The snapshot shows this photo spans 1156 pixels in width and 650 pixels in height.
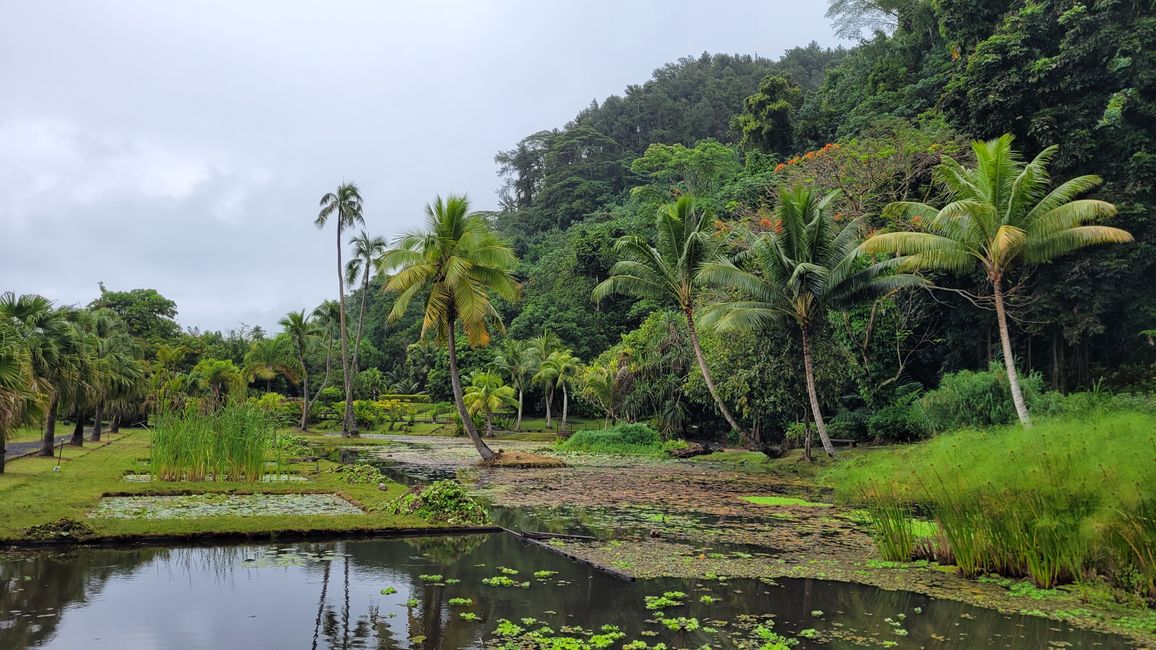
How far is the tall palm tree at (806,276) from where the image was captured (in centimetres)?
2330

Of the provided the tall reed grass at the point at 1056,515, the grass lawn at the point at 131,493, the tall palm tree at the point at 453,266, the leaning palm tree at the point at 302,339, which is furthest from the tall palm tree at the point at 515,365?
the tall reed grass at the point at 1056,515

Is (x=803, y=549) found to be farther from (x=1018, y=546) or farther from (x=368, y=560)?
(x=368, y=560)

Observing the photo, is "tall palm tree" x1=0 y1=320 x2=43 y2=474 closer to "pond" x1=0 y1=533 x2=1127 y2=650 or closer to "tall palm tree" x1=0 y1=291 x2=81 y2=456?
"tall palm tree" x1=0 y1=291 x2=81 y2=456

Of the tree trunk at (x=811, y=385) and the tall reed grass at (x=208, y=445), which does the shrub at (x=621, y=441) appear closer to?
the tree trunk at (x=811, y=385)

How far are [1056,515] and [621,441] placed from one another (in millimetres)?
25987

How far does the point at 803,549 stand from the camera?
35.3 ft

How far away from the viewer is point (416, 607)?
7348mm

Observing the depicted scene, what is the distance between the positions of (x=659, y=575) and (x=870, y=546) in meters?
4.05

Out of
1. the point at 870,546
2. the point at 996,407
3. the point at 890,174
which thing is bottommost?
the point at 870,546

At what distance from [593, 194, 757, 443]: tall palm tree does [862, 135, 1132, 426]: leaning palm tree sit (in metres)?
7.05

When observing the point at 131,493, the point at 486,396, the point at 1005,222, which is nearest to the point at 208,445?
the point at 131,493

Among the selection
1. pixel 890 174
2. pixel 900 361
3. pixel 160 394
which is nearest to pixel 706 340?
pixel 900 361

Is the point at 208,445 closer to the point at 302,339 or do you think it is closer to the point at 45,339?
the point at 45,339

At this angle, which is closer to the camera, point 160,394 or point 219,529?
point 219,529
